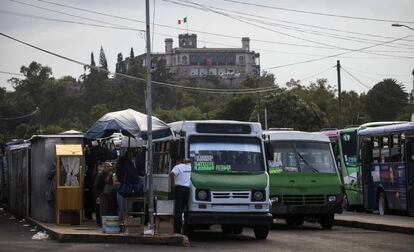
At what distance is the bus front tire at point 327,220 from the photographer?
2351 centimetres

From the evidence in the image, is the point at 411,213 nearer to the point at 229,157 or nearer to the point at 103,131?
the point at 229,157

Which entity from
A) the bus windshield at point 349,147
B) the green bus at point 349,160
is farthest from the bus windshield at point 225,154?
the bus windshield at point 349,147

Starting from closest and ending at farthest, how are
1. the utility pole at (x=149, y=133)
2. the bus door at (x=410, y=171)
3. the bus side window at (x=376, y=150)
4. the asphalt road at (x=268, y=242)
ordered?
the asphalt road at (x=268, y=242) → the utility pole at (x=149, y=133) → the bus door at (x=410, y=171) → the bus side window at (x=376, y=150)

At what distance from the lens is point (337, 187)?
2331 cm

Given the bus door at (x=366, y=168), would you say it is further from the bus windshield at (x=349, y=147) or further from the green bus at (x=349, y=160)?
the bus windshield at (x=349, y=147)

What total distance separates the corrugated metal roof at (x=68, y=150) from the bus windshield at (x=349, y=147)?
13.3m

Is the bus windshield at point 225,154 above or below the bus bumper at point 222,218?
above

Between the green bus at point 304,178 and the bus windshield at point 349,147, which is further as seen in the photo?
the bus windshield at point 349,147

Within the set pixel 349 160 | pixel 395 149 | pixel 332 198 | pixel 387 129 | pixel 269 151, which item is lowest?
pixel 332 198

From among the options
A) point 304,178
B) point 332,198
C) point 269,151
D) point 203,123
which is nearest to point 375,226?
point 332,198

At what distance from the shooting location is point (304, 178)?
23219mm

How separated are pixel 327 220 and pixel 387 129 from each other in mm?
5648

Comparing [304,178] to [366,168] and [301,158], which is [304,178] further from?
[366,168]

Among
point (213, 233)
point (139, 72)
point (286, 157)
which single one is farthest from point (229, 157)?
point (139, 72)
